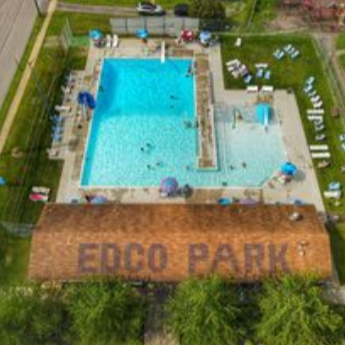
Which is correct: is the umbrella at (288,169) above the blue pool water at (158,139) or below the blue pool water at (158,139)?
below

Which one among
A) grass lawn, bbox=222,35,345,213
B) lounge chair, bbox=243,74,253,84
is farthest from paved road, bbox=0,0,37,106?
lounge chair, bbox=243,74,253,84

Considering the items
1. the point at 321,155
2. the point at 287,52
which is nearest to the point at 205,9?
the point at 287,52

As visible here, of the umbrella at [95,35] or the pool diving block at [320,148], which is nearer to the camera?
the pool diving block at [320,148]

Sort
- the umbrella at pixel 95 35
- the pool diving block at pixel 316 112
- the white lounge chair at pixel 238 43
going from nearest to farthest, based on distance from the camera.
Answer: the pool diving block at pixel 316 112 < the umbrella at pixel 95 35 < the white lounge chair at pixel 238 43

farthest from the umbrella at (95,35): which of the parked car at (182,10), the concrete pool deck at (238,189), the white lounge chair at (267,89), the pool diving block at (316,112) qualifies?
the pool diving block at (316,112)

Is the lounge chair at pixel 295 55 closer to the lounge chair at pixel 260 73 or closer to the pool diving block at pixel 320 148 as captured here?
the lounge chair at pixel 260 73

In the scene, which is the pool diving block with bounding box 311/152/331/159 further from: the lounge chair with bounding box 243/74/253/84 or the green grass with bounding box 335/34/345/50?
the green grass with bounding box 335/34/345/50
